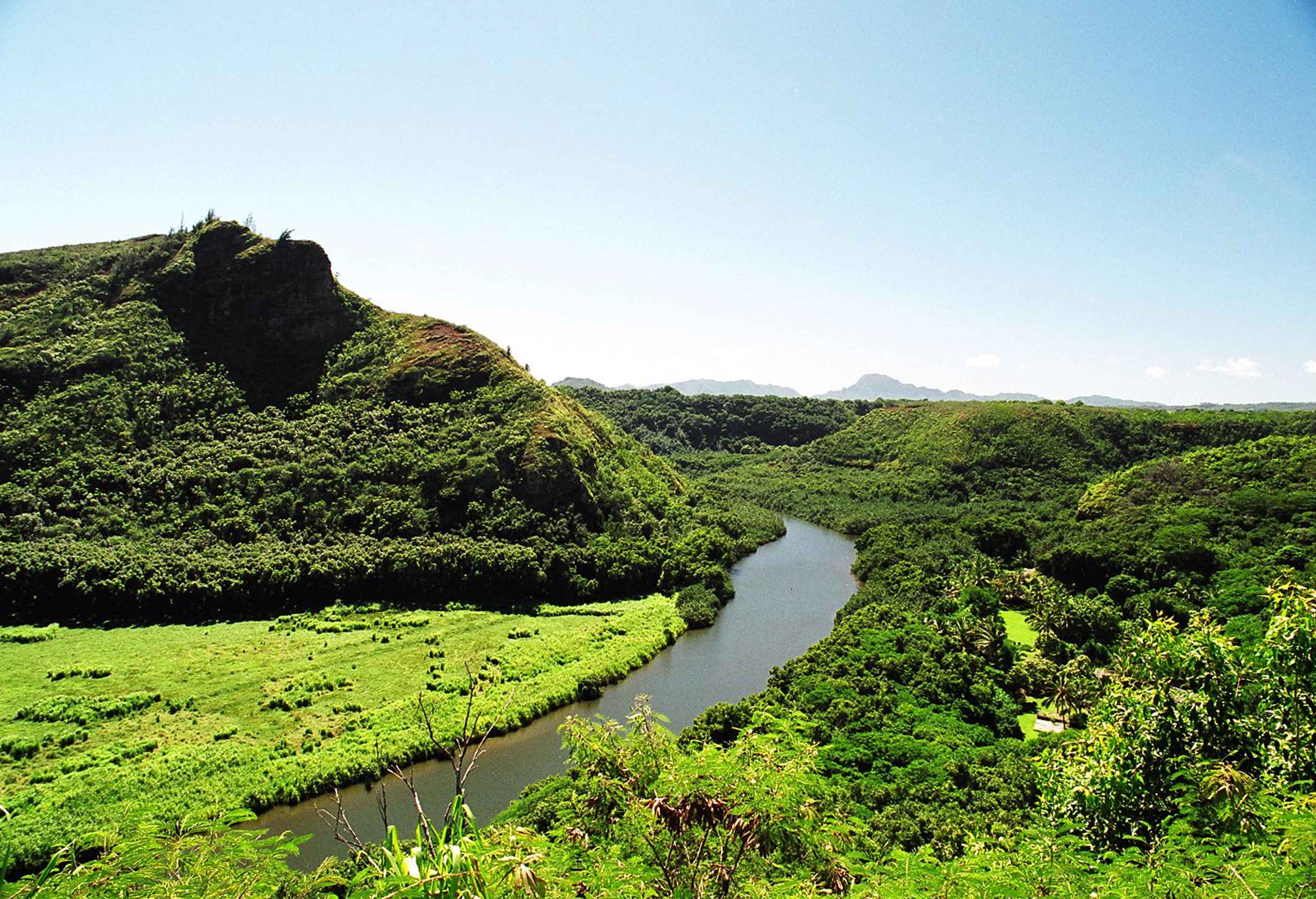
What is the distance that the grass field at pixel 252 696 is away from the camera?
27234mm

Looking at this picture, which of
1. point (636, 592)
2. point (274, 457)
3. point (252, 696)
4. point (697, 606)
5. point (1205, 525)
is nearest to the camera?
point (252, 696)

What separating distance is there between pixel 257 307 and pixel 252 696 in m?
54.4

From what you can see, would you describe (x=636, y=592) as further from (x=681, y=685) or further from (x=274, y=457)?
(x=274, y=457)

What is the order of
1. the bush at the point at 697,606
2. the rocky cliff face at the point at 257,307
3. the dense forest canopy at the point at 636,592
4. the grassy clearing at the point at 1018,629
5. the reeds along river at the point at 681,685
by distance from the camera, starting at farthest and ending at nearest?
the rocky cliff face at the point at 257,307, the bush at the point at 697,606, the grassy clearing at the point at 1018,629, the reeds along river at the point at 681,685, the dense forest canopy at the point at 636,592

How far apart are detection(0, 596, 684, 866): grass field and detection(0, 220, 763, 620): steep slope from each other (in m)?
4.63

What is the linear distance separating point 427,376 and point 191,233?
35.2 metres

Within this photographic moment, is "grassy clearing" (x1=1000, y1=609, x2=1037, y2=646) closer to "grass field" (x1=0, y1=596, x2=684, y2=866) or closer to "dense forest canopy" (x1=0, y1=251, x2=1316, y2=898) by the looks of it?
"dense forest canopy" (x1=0, y1=251, x2=1316, y2=898)

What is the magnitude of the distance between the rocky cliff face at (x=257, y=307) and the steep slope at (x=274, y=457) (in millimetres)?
216

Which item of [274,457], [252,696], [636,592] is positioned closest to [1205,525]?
[636,592]

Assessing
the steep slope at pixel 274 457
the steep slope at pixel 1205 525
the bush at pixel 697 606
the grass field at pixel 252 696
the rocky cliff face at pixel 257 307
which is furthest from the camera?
the rocky cliff face at pixel 257 307

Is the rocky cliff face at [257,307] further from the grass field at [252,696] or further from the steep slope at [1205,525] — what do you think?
the steep slope at [1205,525]

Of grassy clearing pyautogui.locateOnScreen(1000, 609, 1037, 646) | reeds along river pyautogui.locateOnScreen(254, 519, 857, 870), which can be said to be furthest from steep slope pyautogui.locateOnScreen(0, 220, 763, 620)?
grassy clearing pyautogui.locateOnScreen(1000, 609, 1037, 646)

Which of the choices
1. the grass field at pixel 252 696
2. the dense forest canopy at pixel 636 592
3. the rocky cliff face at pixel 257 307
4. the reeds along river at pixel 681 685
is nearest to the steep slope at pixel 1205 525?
the dense forest canopy at pixel 636 592

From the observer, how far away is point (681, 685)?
40.7 m
